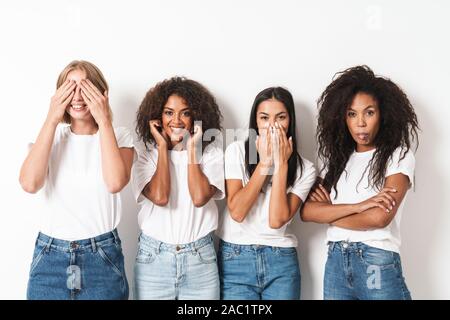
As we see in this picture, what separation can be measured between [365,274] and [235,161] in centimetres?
63

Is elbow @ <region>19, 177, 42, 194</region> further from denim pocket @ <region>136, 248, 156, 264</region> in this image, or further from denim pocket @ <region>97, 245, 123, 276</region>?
denim pocket @ <region>136, 248, 156, 264</region>

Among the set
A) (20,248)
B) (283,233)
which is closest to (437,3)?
(283,233)

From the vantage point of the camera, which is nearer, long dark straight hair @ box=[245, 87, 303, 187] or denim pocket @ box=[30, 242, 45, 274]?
denim pocket @ box=[30, 242, 45, 274]

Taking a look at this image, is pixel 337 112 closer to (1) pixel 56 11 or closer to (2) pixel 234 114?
(2) pixel 234 114

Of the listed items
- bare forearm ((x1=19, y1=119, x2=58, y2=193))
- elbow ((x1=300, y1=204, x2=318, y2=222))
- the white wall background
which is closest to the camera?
bare forearm ((x1=19, y1=119, x2=58, y2=193))

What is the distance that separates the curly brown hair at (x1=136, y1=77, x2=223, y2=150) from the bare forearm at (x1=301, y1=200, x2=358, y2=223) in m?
0.47

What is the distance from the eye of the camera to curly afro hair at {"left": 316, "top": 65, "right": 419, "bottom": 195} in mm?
1973

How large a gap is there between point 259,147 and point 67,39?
0.93m

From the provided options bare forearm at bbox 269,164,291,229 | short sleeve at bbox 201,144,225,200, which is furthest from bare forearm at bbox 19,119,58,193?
bare forearm at bbox 269,164,291,229

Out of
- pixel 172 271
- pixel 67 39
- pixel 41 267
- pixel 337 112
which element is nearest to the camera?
pixel 41 267

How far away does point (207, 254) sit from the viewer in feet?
6.51

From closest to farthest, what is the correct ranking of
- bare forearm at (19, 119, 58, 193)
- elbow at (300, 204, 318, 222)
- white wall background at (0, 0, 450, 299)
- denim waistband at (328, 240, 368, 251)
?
bare forearm at (19, 119, 58, 193) → denim waistband at (328, 240, 368, 251) → elbow at (300, 204, 318, 222) → white wall background at (0, 0, 450, 299)

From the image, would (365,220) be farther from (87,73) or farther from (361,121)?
(87,73)
